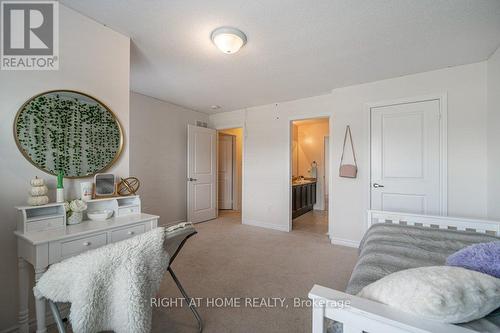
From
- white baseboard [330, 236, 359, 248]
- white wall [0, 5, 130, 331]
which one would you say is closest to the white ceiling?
white wall [0, 5, 130, 331]

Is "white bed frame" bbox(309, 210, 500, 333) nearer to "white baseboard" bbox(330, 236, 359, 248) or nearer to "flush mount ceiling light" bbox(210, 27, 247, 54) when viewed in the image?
"flush mount ceiling light" bbox(210, 27, 247, 54)

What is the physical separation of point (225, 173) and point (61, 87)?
4.61 metres

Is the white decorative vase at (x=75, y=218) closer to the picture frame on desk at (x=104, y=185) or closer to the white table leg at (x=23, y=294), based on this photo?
the picture frame on desk at (x=104, y=185)

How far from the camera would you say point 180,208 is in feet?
14.4

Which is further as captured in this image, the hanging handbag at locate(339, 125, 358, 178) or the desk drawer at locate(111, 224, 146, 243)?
the hanging handbag at locate(339, 125, 358, 178)

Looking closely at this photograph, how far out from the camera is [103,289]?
40.6 inches

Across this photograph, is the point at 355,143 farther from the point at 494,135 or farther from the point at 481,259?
the point at 481,259

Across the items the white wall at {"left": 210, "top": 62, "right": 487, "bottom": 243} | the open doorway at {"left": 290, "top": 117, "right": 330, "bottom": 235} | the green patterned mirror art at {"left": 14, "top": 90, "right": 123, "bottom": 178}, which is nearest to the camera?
the green patterned mirror art at {"left": 14, "top": 90, "right": 123, "bottom": 178}

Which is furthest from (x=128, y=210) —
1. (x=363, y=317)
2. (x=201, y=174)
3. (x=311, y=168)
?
(x=311, y=168)

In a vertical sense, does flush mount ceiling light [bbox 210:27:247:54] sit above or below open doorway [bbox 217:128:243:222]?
above

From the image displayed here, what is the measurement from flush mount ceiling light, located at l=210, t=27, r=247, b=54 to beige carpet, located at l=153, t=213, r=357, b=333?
2.32 meters

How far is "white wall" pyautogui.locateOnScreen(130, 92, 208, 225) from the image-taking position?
3674mm

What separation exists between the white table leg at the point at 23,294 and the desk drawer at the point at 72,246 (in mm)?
294

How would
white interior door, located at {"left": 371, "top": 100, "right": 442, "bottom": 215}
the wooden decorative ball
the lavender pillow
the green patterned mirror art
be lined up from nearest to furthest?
the lavender pillow, the green patterned mirror art, the wooden decorative ball, white interior door, located at {"left": 371, "top": 100, "right": 442, "bottom": 215}
